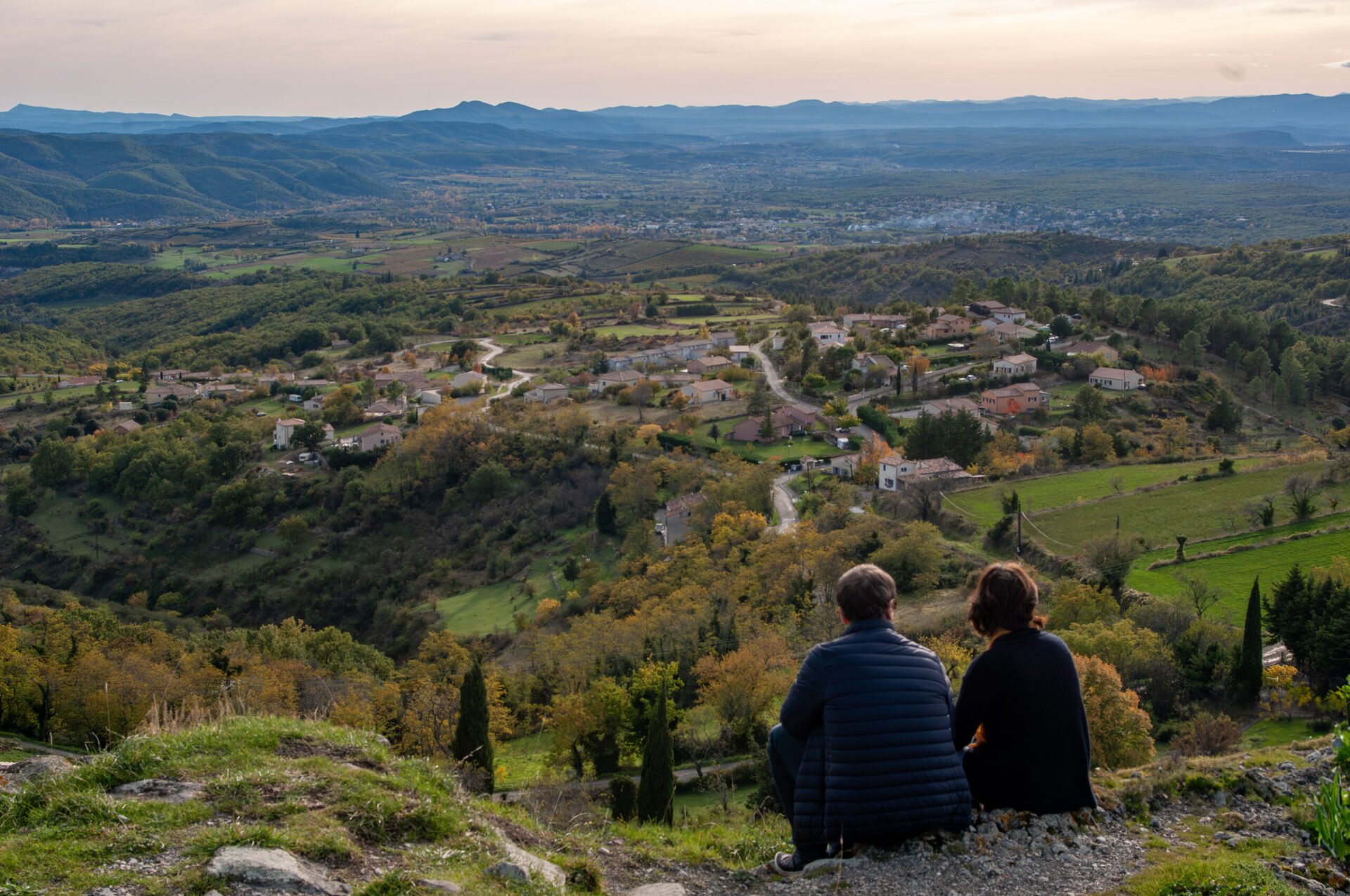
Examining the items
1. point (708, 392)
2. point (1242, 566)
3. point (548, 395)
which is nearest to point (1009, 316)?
point (708, 392)

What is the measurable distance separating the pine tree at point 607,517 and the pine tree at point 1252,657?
86.0ft

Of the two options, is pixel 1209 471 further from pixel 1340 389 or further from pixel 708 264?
pixel 708 264

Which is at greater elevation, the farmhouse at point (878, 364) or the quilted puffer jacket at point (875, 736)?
the quilted puffer jacket at point (875, 736)

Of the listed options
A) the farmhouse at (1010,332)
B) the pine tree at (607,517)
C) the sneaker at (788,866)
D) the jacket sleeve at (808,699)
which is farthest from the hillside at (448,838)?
the farmhouse at (1010,332)

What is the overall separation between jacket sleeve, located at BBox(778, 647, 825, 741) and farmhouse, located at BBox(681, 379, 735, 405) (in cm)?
4928

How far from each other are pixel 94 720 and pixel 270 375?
54.2 meters

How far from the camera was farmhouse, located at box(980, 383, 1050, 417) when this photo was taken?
49.5 meters

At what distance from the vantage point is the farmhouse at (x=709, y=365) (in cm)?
6178

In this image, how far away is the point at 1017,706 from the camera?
221 inches

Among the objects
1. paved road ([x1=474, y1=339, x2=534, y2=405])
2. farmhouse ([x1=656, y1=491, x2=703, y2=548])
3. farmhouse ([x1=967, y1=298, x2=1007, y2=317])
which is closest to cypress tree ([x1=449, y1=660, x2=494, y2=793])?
farmhouse ([x1=656, y1=491, x2=703, y2=548])

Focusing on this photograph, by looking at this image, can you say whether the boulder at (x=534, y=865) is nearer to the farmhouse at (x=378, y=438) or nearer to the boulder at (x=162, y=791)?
the boulder at (x=162, y=791)

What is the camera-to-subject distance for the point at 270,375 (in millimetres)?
71250

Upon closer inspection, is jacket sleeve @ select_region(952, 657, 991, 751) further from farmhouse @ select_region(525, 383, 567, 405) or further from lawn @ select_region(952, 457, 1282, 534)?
farmhouse @ select_region(525, 383, 567, 405)

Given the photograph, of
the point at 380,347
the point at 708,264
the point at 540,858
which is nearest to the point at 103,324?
the point at 380,347
